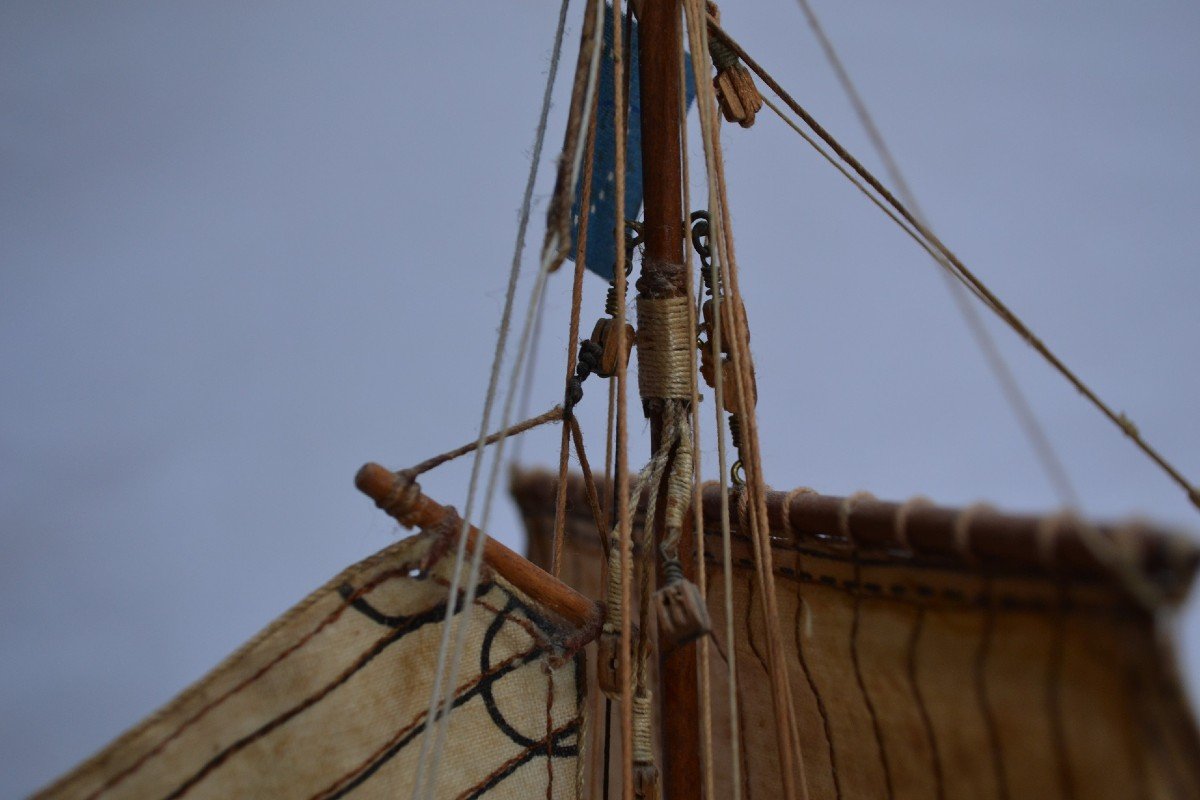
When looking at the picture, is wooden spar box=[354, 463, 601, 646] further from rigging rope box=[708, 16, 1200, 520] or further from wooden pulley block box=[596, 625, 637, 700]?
rigging rope box=[708, 16, 1200, 520]

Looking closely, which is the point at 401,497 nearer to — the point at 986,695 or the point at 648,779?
the point at 648,779

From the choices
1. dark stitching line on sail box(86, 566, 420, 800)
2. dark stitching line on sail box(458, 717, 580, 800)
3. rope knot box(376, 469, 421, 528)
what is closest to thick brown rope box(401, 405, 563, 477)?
rope knot box(376, 469, 421, 528)

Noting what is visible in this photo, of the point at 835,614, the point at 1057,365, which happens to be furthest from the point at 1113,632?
the point at 1057,365

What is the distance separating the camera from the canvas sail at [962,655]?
623 millimetres

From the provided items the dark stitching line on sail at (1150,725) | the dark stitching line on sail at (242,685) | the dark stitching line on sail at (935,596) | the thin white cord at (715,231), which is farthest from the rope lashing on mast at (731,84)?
the dark stitching line on sail at (1150,725)

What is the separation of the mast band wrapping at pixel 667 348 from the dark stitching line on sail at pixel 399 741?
1.10ft

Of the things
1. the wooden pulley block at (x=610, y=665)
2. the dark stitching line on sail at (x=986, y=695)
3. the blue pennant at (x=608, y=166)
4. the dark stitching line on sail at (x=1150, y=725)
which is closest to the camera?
the dark stitching line on sail at (x=1150, y=725)

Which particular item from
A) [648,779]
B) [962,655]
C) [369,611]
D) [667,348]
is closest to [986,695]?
[962,655]

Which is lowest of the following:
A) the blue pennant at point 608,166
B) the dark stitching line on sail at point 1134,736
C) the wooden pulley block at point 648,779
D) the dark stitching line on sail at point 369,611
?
the dark stitching line on sail at point 1134,736

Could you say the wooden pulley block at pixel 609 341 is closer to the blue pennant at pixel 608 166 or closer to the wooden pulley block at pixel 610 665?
the blue pennant at pixel 608 166

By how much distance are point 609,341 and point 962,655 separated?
1.66 ft

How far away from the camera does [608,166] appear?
1.38 meters

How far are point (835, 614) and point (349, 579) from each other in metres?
0.52

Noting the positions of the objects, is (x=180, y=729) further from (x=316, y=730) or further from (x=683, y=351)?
(x=683, y=351)
